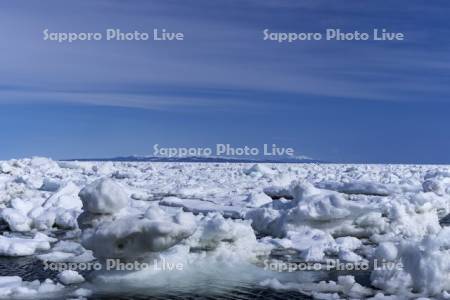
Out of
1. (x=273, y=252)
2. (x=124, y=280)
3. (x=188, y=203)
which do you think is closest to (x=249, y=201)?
(x=188, y=203)

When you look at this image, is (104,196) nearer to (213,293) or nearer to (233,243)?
(233,243)

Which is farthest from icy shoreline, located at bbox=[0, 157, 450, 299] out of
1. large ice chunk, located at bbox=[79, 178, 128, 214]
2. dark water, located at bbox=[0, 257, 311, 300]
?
dark water, located at bbox=[0, 257, 311, 300]

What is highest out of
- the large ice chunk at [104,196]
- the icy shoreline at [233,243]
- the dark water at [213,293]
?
the large ice chunk at [104,196]

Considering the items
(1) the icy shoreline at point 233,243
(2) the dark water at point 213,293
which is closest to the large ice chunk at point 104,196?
(1) the icy shoreline at point 233,243

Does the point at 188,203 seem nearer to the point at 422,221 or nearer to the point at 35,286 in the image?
the point at 422,221

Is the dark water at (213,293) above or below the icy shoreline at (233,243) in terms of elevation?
below

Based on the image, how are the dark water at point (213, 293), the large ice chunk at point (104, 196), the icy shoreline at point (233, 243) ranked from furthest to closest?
the large ice chunk at point (104, 196)
the icy shoreline at point (233, 243)
the dark water at point (213, 293)

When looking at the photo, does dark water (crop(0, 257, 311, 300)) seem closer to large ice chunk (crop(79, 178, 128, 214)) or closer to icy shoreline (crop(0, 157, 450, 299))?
icy shoreline (crop(0, 157, 450, 299))

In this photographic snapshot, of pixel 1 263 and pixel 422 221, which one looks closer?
pixel 1 263

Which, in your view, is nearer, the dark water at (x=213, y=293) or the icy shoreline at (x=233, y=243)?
the dark water at (x=213, y=293)

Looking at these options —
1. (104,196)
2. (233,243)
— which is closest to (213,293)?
(233,243)

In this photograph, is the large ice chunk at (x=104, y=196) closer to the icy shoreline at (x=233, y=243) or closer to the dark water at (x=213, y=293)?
the icy shoreline at (x=233, y=243)
